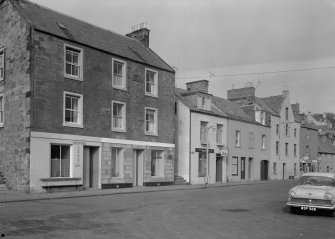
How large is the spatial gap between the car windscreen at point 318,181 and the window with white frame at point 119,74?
15828mm

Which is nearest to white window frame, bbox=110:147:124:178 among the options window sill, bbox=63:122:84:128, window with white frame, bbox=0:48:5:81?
window sill, bbox=63:122:84:128

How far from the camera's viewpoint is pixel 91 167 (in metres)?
27.6

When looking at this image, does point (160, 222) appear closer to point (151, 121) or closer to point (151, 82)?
point (151, 121)

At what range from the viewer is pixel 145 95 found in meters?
31.6

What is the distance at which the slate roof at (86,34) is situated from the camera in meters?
25.8

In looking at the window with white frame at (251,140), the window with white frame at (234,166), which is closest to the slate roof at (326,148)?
the window with white frame at (251,140)

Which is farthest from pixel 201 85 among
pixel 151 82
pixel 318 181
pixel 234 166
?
pixel 318 181

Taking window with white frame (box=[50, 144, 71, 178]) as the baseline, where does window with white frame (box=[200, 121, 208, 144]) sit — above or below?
above

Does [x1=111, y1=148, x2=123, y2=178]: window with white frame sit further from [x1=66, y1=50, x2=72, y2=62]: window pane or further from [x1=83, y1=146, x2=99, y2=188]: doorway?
[x1=66, y1=50, x2=72, y2=62]: window pane

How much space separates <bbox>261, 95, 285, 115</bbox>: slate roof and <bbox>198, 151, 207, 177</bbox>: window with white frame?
1746cm

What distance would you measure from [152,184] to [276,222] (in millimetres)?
18776

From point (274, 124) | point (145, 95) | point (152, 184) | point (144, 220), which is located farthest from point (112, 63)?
point (274, 124)

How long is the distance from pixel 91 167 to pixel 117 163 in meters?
2.25

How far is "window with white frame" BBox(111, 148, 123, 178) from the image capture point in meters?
29.0
